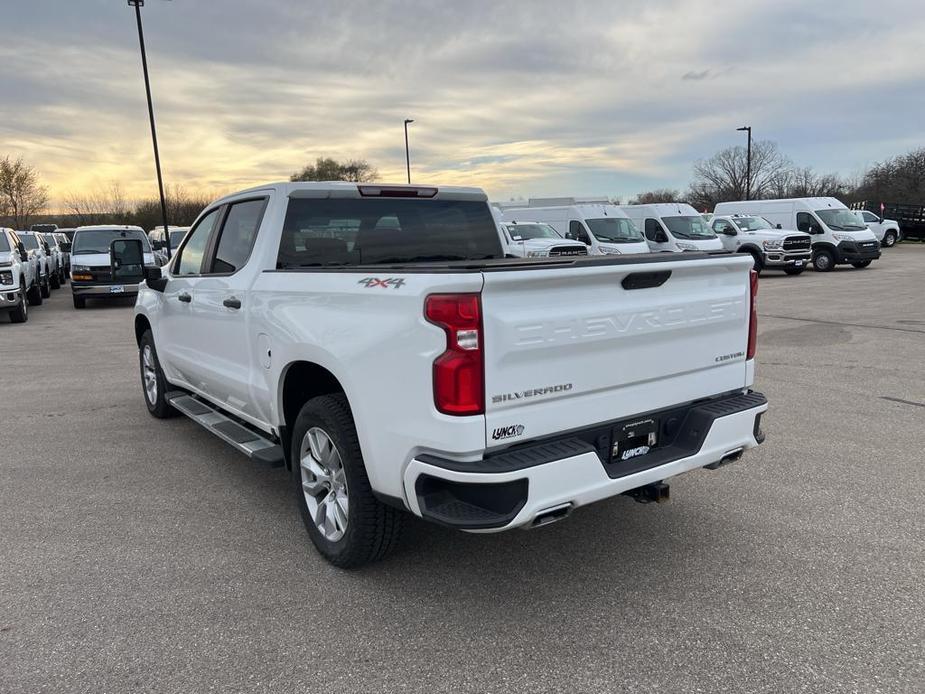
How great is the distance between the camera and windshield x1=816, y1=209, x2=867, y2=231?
77.0ft

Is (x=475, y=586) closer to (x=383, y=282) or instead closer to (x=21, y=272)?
(x=383, y=282)

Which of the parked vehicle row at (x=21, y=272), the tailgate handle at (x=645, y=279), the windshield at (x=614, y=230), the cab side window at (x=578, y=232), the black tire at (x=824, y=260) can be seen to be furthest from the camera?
the black tire at (x=824, y=260)

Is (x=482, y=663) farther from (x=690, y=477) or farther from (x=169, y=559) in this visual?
(x=690, y=477)

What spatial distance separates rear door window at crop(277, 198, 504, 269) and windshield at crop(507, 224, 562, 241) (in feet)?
53.7

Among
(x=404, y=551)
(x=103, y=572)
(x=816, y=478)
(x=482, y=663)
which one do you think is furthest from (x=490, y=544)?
(x=816, y=478)

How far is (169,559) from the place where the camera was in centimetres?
376

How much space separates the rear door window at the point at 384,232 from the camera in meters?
4.29

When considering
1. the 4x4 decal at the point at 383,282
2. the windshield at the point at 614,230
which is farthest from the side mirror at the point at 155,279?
the windshield at the point at 614,230

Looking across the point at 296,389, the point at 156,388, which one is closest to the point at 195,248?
the point at 156,388

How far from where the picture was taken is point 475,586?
3.43 m

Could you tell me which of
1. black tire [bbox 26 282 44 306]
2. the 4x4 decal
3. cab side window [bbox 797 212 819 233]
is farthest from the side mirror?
cab side window [bbox 797 212 819 233]

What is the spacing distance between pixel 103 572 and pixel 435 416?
6.98ft

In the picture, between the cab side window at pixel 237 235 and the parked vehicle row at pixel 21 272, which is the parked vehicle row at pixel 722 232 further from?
the cab side window at pixel 237 235

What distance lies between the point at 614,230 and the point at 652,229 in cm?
188
